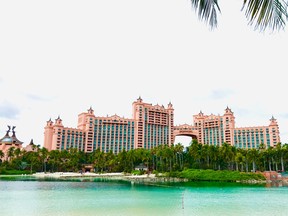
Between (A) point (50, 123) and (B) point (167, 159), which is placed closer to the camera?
(B) point (167, 159)

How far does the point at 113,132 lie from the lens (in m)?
115

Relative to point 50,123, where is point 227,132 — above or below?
below

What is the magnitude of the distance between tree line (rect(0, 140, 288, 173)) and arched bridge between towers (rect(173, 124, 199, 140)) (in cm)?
4118

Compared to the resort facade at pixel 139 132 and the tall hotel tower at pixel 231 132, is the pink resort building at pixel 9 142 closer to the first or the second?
the resort facade at pixel 139 132

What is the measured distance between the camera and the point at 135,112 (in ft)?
388

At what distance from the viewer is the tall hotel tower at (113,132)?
111931 millimetres

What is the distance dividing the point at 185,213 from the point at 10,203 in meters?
15.0

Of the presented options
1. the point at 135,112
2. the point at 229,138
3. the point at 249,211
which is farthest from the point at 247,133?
the point at 249,211

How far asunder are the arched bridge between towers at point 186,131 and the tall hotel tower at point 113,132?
14.8 feet

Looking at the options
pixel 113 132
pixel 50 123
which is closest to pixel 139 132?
pixel 113 132

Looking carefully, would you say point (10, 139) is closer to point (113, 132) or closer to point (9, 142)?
point (9, 142)

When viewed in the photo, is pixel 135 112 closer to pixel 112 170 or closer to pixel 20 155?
pixel 112 170

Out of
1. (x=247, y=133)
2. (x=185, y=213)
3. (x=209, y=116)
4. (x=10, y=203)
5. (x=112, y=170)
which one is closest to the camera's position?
(x=185, y=213)

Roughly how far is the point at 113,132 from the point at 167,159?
149 feet
